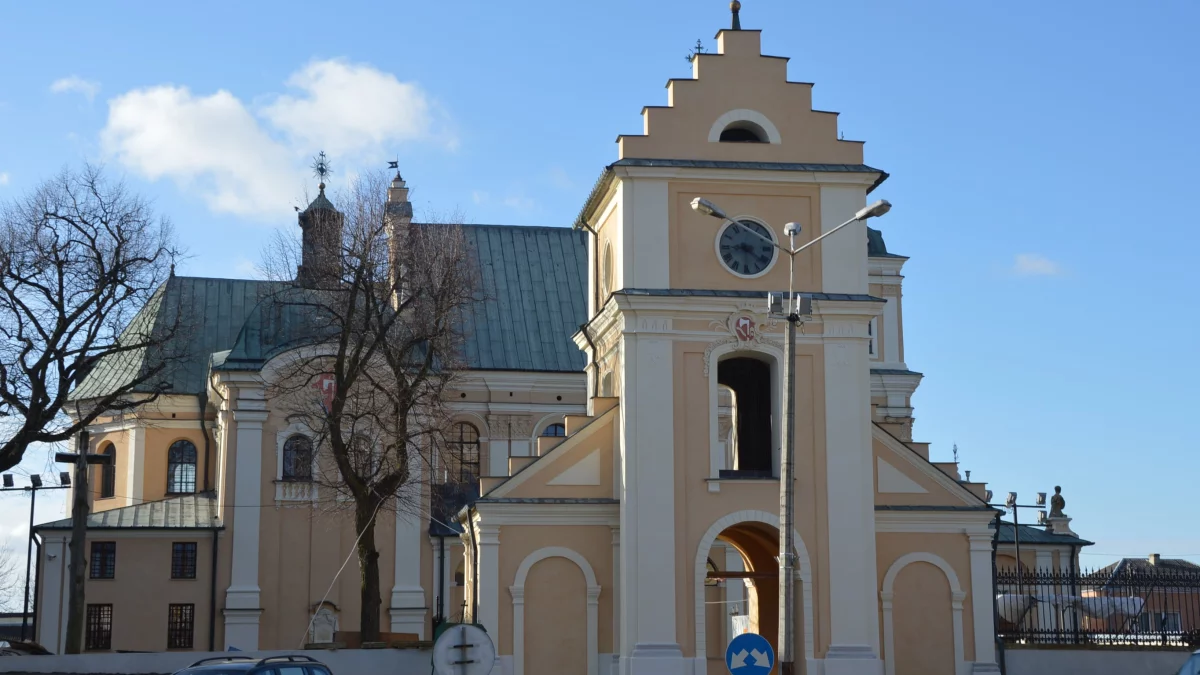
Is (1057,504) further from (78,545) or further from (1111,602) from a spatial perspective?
(78,545)

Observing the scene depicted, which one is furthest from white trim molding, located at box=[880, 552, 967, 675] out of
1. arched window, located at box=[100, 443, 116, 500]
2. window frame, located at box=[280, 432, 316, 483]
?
arched window, located at box=[100, 443, 116, 500]

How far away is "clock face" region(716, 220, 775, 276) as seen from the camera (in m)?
30.3

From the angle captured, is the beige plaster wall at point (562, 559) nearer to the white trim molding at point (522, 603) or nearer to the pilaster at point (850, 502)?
the white trim molding at point (522, 603)

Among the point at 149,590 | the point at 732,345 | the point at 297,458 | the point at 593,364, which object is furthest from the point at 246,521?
the point at 732,345

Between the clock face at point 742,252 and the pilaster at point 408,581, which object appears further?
the pilaster at point 408,581

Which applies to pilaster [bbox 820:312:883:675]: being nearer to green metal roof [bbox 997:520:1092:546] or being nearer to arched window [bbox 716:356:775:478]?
arched window [bbox 716:356:775:478]

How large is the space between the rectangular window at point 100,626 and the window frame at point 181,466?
5775 millimetres

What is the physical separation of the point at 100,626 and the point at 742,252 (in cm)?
2336

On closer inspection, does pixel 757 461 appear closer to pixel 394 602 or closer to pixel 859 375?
pixel 859 375

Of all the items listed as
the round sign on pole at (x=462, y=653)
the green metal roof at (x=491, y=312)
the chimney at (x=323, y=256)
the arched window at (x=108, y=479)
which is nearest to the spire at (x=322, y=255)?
the chimney at (x=323, y=256)

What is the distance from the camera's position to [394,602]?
4303 centimetres

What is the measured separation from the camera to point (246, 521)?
141 ft

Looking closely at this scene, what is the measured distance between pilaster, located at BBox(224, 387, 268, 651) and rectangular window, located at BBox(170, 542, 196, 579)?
4.30 ft

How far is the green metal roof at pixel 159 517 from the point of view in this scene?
4319 centimetres
